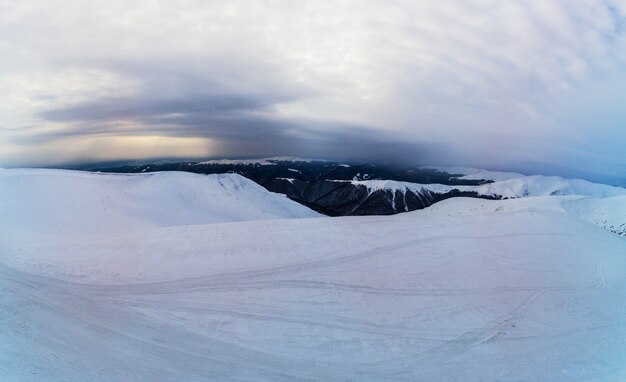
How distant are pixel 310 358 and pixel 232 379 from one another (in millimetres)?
1459

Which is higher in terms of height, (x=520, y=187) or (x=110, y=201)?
(x=520, y=187)

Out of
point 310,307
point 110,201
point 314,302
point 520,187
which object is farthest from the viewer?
point 520,187

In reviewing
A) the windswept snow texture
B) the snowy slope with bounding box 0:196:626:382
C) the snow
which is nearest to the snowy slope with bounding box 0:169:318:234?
the windswept snow texture

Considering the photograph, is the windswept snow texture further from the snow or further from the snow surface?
the snow surface

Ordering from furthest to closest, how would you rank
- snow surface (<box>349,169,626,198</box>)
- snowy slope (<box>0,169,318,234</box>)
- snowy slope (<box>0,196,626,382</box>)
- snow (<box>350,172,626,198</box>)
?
snow surface (<box>349,169,626,198</box>)
snow (<box>350,172,626,198</box>)
snowy slope (<box>0,169,318,234</box>)
snowy slope (<box>0,196,626,382</box>)

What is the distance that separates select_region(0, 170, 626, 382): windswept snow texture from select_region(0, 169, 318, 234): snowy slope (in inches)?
38.5

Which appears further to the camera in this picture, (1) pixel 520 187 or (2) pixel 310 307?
(1) pixel 520 187

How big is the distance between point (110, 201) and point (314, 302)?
17.8m

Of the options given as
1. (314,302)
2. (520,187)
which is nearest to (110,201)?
(314,302)

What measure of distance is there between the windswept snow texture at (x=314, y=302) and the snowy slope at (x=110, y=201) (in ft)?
3.21

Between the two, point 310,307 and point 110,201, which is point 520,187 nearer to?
point 110,201

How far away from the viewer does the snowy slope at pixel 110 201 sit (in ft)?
51.9

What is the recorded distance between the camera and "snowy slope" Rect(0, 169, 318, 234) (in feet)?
51.9

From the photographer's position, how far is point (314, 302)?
8.37 meters
